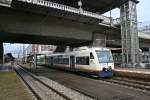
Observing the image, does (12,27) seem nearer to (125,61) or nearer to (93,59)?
(93,59)

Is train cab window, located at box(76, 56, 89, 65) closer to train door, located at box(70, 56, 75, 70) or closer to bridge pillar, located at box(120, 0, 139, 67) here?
train door, located at box(70, 56, 75, 70)

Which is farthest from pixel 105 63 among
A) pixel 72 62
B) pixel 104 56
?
pixel 72 62

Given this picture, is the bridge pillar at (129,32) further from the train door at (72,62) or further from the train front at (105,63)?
the train front at (105,63)

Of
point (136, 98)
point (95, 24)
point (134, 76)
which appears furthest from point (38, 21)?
point (136, 98)

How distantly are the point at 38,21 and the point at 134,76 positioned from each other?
44.0ft

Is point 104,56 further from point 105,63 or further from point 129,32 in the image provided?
point 129,32

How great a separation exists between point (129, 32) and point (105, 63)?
14412 millimetres

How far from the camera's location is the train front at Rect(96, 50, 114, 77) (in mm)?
20453

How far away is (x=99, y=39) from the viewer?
114 ft

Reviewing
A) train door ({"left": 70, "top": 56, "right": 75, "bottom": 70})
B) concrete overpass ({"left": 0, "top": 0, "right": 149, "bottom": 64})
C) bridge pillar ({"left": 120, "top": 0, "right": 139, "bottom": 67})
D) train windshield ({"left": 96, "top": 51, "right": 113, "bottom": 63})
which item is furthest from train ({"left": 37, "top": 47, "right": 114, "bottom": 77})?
bridge pillar ({"left": 120, "top": 0, "right": 139, "bottom": 67})

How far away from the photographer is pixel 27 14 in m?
25.2

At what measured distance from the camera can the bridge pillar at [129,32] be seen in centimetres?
3378

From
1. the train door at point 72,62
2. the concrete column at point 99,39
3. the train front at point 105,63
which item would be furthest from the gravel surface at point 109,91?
the concrete column at point 99,39

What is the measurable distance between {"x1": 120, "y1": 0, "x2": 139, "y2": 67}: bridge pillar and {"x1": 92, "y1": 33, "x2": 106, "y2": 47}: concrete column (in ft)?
10.2
